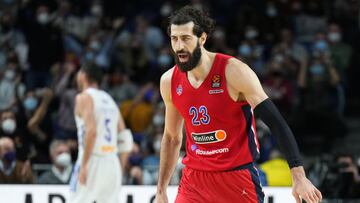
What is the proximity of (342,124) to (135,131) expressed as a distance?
348 centimetres

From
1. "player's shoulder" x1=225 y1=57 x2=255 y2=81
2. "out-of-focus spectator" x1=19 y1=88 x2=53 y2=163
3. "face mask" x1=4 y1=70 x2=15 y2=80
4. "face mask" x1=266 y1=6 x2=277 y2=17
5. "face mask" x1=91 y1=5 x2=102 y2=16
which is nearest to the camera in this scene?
"player's shoulder" x1=225 y1=57 x2=255 y2=81

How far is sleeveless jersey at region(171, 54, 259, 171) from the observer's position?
5738mm

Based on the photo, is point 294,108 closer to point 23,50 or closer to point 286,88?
point 286,88

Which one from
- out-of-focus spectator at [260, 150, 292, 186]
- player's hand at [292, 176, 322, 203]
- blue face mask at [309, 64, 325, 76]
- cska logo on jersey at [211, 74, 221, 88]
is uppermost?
cska logo on jersey at [211, 74, 221, 88]

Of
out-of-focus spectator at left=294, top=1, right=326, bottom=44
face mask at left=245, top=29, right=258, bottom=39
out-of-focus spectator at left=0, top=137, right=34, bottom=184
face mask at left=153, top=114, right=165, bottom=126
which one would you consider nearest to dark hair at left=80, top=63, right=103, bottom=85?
out-of-focus spectator at left=0, top=137, right=34, bottom=184

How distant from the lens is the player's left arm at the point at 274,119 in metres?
5.07

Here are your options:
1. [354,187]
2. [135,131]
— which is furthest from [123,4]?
[354,187]

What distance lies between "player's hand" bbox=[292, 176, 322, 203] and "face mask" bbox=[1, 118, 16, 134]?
8086mm

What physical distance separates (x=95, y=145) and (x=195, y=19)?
11.6 feet

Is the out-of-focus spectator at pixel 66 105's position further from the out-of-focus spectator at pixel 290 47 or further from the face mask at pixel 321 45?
the face mask at pixel 321 45

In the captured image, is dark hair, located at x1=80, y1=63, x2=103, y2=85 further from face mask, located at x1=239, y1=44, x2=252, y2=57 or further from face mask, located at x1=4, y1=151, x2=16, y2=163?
face mask, located at x1=239, y1=44, x2=252, y2=57

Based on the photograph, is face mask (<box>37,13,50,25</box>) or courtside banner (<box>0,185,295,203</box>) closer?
courtside banner (<box>0,185,295,203</box>)

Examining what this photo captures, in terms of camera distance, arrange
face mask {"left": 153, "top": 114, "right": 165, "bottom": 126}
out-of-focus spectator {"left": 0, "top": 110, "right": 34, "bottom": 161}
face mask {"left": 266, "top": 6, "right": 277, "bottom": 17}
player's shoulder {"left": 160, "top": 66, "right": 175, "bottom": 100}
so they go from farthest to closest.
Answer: face mask {"left": 266, "top": 6, "right": 277, "bottom": 17} < face mask {"left": 153, "top": 114, "right": 165, "bottom": 126} < out-of-focus spectator {"left": 0, "top": 110, "right": 34, "bottom": 161} < player's shoulder {"left": 160, "top": 66, "right": 175, "bottom": 100}

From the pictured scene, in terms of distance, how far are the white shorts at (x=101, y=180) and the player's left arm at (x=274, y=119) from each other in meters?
3.57
